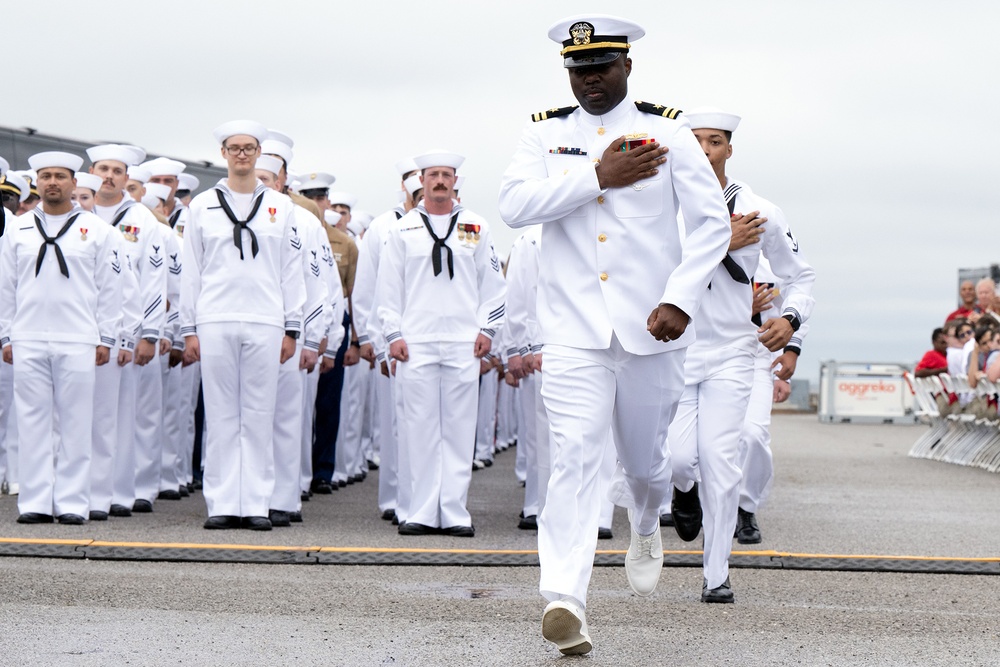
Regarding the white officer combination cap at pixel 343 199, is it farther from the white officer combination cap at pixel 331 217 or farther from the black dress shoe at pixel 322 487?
the black dress shoe at pixel 322 487

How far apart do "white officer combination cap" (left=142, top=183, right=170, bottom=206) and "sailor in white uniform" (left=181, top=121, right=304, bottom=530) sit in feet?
11.8

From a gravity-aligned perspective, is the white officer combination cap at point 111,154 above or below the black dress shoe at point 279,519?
above

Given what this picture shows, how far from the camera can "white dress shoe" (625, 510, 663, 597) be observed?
22.9 feet

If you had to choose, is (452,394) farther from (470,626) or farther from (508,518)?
(470,626)

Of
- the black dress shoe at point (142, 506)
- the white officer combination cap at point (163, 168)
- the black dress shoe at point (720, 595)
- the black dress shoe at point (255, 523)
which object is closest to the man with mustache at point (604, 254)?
the black dress shoe at point (720, 595)

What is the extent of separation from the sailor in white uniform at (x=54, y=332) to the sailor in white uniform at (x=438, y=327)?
1849 millimetres

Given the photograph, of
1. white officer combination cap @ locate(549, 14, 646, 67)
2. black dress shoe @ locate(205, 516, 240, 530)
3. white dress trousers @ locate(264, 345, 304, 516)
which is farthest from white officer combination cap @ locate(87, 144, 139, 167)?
white officer combination cap @ locate(549, 14, 646, 67)

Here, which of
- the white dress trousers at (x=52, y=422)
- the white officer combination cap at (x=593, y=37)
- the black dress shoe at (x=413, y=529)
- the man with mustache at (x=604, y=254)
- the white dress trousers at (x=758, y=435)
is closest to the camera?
the man with mustache at (x=604, y=254)

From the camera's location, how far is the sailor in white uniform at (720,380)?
23.7 ft

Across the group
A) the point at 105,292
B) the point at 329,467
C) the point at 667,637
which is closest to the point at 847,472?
the point at 329,467

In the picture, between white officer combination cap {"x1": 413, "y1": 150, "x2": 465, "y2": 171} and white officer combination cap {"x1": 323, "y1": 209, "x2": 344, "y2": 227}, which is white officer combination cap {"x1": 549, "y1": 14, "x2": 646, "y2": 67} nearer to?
white officer combination cap {"x1": 413, "y1": 150, "x2": 465, "y2": 171}

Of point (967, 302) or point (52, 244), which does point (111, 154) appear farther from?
point (967, 302)

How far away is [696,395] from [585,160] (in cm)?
176

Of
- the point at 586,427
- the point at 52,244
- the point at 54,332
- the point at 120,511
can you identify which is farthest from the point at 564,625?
the point at 120,511
